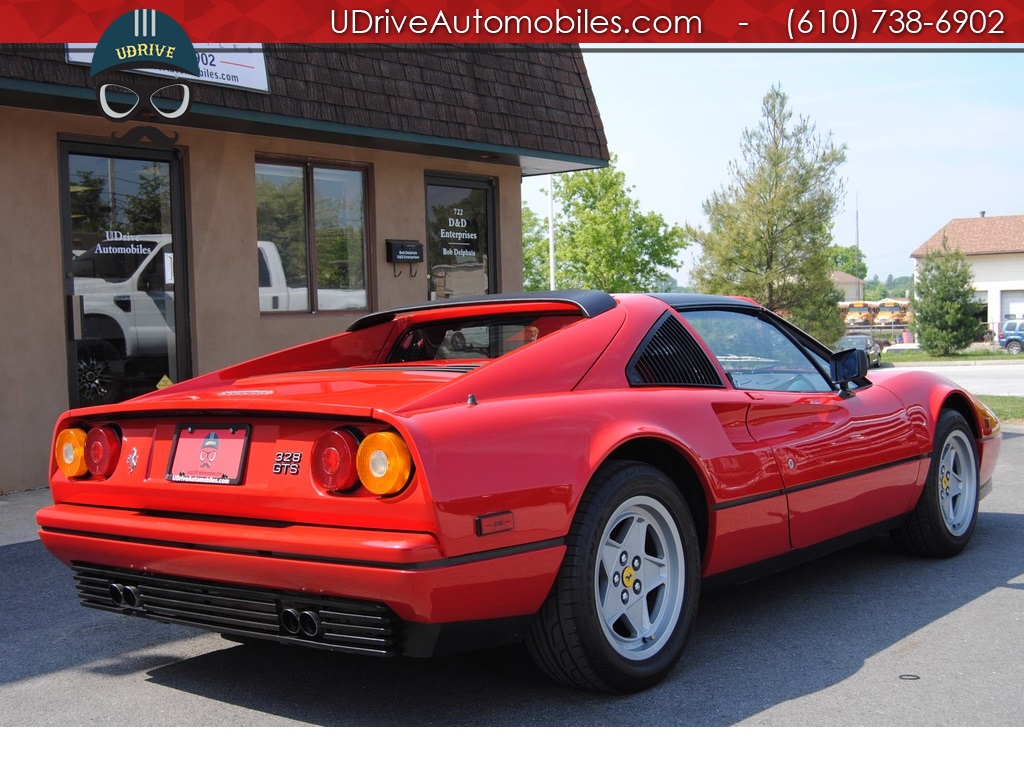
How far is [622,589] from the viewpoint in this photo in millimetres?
3639

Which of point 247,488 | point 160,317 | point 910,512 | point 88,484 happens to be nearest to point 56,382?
point 160,317

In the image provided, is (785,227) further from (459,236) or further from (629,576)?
(629,576)

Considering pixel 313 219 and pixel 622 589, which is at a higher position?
pixel 313 219

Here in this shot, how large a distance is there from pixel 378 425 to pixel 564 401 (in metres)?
0.66

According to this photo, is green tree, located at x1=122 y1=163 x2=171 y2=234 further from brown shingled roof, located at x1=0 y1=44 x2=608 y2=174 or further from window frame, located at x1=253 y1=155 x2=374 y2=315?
window frame, located at x1=253 y1=155 x2=374 y2=315

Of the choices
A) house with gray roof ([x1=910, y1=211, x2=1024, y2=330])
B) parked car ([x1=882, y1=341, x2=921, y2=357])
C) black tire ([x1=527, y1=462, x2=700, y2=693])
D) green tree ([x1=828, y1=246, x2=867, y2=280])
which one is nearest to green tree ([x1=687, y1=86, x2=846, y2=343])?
parked car ([x1=882, y1=341, x2=921, y2=357])

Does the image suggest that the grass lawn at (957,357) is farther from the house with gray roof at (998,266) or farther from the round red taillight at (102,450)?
the round red taillight at (102,450)

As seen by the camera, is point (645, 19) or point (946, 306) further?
point (946, 306)

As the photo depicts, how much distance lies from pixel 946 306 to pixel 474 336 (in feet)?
130

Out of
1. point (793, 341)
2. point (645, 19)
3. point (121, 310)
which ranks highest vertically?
point (645, 19)

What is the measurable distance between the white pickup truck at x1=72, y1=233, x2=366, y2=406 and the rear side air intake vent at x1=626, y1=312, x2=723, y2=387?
578 centimetres

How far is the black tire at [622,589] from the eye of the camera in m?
3.37

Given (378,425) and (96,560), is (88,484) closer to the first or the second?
(96,560)

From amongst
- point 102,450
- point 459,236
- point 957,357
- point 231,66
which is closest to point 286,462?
point 102,450
